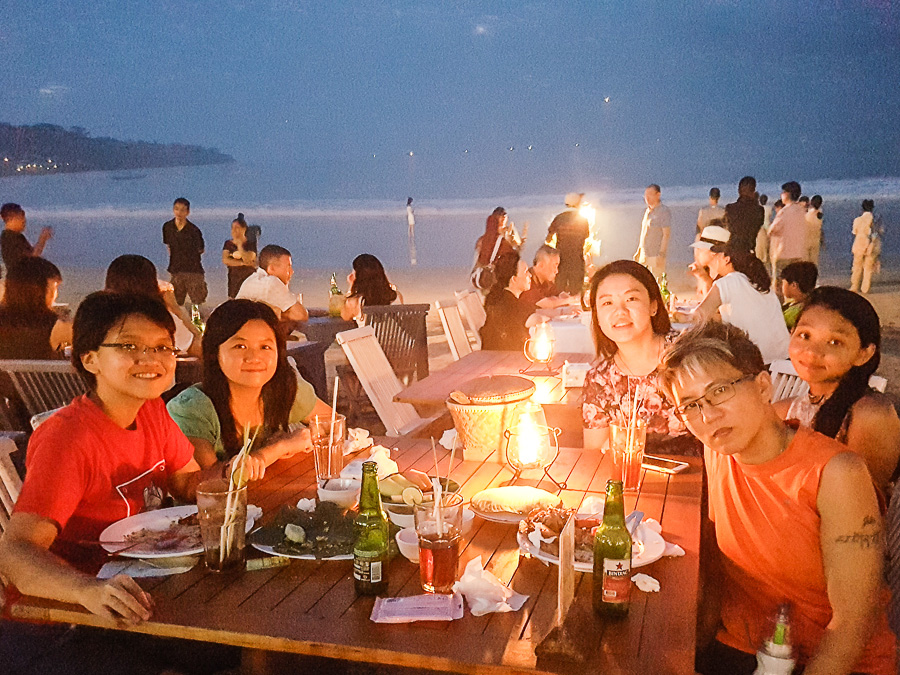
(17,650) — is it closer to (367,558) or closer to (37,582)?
(37,582)

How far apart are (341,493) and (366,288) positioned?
398 centimetres

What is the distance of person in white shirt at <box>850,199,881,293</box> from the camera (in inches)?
461

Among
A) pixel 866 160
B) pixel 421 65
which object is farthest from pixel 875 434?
pixel 421 65

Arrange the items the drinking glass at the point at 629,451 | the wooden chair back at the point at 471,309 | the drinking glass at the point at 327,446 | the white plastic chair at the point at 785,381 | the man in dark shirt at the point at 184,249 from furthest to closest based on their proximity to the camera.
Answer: the man in dark shirt at the point at 184,249
the wooden chair back at the point at 471,309
the white plastic chair at the point at 785,381
the drinking glass at the point at 327,446
the drinking glass at the point at 629,451

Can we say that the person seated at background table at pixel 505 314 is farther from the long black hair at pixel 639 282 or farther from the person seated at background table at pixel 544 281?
the long black hair at pixel 639 282

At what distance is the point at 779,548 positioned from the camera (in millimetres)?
1537

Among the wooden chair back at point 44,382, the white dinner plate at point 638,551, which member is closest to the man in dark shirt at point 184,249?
the wooden chair back at point 44,382

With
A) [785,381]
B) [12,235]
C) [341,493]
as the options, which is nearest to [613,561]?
[341,493]

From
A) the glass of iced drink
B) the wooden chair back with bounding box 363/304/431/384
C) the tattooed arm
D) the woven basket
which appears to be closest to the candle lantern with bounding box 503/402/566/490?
the woven basket

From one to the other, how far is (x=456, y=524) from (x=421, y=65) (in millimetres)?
63523

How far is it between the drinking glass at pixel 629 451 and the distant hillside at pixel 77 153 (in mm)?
36210

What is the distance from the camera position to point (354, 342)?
373 cm

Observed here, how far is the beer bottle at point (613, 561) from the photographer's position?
4.12ft

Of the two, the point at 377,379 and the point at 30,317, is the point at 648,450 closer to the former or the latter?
the point at 377,379
